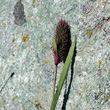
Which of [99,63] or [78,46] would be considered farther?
[78,46]

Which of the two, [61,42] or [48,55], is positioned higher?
[61,42]

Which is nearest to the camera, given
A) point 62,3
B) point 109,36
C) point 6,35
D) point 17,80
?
point 109,36

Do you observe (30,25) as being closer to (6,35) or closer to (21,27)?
(21,27)

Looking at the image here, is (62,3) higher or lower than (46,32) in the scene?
higher

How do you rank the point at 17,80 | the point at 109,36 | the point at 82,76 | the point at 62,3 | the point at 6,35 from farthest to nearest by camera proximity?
the point at 6,35
the point at 17,80
the point at 62,3
the point at 82,76
the point at 109,36

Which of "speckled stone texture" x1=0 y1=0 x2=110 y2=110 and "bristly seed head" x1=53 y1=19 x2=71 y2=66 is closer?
"speckled stone texture" x1=0 y1=0 x2=110 y2=110

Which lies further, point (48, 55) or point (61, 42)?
point (48, 55)

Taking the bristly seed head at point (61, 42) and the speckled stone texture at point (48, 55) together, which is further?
the bristly seed head at point (61, 42)

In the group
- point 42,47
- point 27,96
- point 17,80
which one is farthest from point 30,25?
point 27,96
